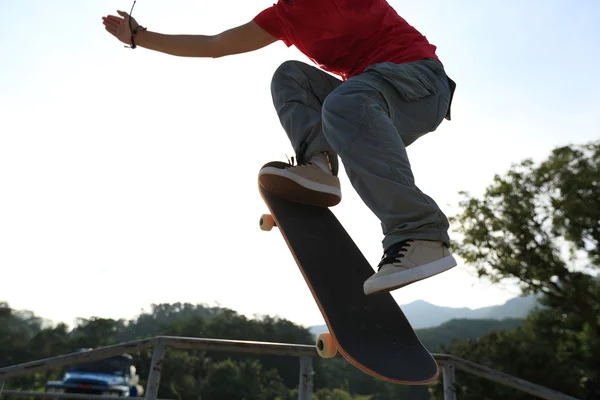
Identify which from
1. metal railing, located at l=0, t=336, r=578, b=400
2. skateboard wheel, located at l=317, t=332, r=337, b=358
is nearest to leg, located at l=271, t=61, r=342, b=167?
skateboard wheel, located at l=317, t=332, r=337, b=358

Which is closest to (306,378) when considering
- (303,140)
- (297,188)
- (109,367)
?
(297,188)

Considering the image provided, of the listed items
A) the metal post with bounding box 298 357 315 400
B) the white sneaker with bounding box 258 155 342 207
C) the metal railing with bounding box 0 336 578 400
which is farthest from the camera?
the metal post with bounding box 298 357 315 400

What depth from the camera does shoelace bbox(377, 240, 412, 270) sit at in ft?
5.22

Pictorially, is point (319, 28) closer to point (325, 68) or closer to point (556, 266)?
point (325, 68)

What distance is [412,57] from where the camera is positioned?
200 centimetres

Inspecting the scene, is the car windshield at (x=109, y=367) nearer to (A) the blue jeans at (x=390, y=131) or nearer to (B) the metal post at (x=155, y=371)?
(B) the metal post at (x=155, y=371)

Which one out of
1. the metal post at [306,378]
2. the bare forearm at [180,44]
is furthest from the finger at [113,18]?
the metal post at [306,378]

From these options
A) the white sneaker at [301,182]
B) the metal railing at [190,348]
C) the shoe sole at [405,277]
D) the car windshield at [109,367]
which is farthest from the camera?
the car windshield at [109,367]

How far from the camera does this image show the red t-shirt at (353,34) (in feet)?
6.64

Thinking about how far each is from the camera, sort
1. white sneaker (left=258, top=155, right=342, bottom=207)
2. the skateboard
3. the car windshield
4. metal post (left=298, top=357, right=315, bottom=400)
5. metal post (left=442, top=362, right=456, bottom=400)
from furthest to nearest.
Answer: the car windshield → metal post (left=442, top=362, right=456, bottom=400) → metal post (left=298, top=357, right=315, bottom=400) → white sneaker (left=258, top=155, right=342, bottom=207) → the skateboard

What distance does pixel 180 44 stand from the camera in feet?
7.85

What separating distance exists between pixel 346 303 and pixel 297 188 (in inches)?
25.1

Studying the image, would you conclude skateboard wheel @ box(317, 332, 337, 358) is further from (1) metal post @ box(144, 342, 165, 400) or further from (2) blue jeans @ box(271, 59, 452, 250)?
(1) metal post @ box(144, 342, 165, 400)

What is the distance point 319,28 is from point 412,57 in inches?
17.8
